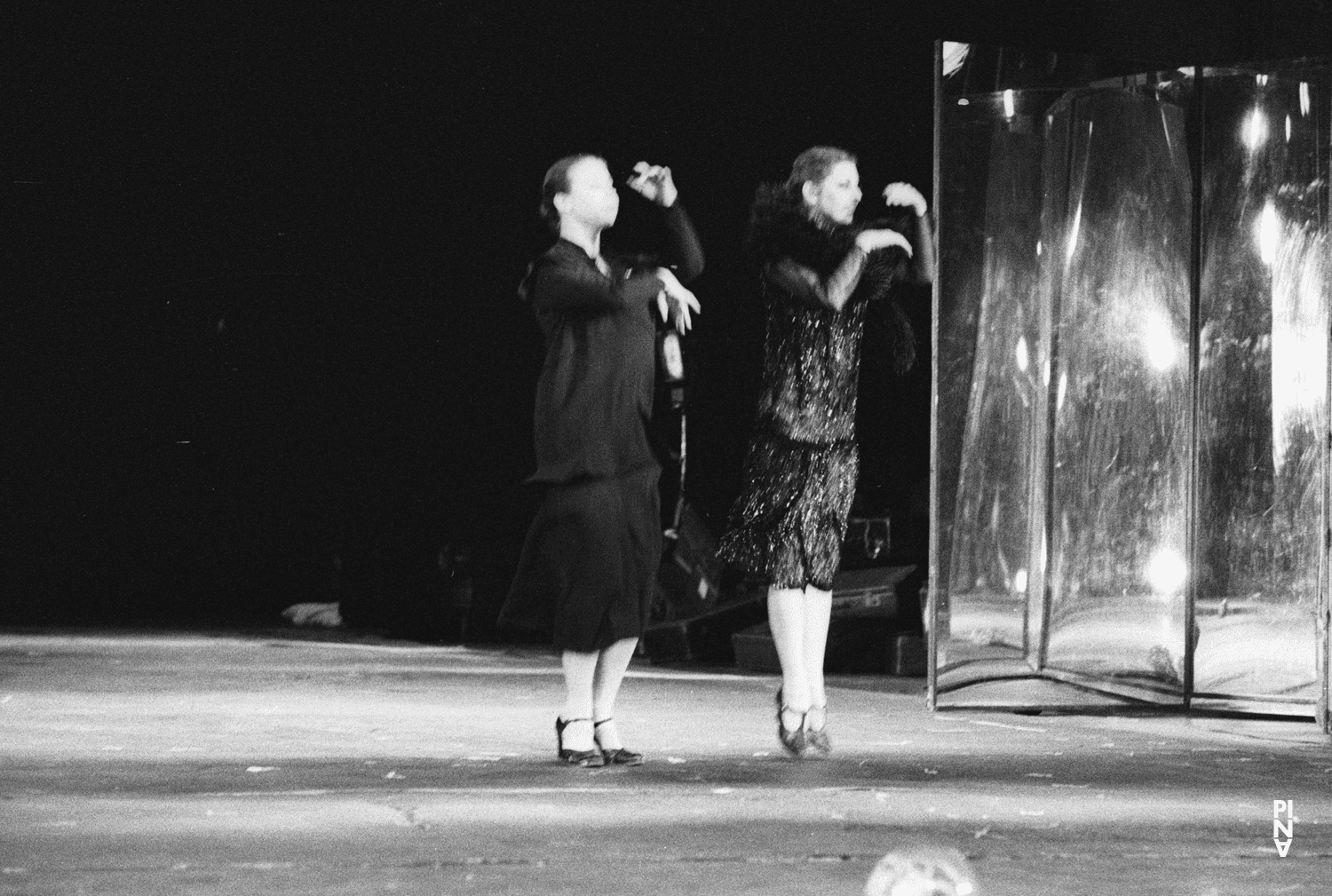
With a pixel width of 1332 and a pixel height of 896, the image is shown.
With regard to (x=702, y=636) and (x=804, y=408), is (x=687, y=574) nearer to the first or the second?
(x=702, y=636)

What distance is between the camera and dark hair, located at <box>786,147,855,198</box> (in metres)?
4.85

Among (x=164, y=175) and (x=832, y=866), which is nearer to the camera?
(x=832, y=866)

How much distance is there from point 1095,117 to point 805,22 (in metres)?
2.79

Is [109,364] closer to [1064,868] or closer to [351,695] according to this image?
[351,695]

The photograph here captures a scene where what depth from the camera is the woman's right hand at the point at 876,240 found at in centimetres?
461

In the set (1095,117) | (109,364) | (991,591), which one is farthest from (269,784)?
(109,364)

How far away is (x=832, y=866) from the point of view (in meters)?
2.97

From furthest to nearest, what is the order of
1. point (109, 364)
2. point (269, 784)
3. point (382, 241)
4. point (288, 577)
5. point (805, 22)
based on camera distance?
point (288, 577), point (109, 364), point (382, 241), point (805, 22), point (269, 784)

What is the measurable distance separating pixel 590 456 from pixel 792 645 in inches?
28.1

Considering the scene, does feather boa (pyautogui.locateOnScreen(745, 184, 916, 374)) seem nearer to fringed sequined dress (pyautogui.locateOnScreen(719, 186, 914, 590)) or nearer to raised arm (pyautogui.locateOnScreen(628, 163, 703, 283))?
fringed sequined dress (pyautogui.locateOnScreen(719, 186, 914, 590))

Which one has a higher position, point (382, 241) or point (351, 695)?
point (382, 241)

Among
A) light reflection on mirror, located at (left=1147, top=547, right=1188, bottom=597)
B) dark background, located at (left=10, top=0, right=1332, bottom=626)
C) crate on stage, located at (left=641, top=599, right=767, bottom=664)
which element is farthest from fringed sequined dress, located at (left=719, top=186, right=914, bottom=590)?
crate on stage, located at (left=641, top=599, right=767, bottom=664)

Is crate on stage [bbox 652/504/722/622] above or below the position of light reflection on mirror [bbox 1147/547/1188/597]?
below

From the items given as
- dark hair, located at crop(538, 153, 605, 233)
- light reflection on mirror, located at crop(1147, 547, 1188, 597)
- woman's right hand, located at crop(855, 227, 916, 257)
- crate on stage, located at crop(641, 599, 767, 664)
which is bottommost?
crate on stage, located at crop(641, 599, 767, 664)
